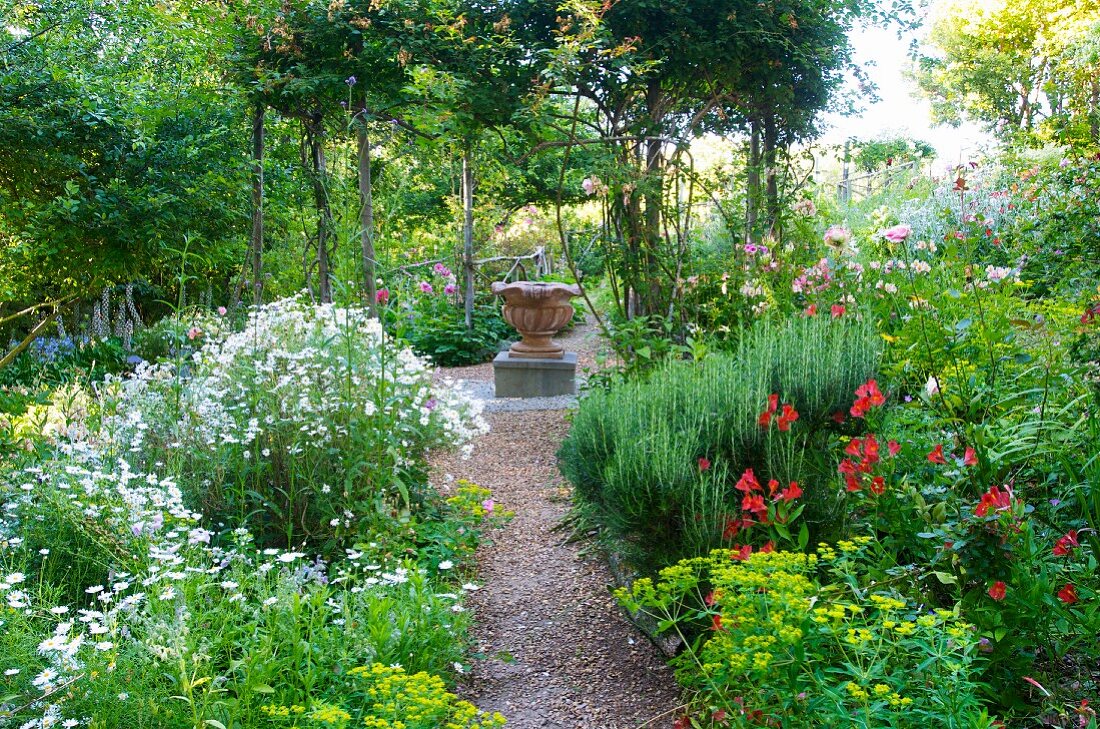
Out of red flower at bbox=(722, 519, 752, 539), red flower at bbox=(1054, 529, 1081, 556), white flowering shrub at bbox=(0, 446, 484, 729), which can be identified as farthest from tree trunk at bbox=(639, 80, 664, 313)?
red flower at bbox=(1054, 529, 1081, 556)

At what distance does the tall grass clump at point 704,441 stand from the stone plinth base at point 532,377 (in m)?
3.37

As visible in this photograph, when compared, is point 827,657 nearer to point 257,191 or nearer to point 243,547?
point 243,547

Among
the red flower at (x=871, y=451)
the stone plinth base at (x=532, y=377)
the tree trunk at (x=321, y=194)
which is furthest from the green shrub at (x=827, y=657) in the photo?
the stone plinth base at (x=532, y=377)

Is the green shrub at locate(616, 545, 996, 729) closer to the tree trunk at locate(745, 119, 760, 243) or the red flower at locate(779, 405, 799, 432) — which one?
the red flower at locate(779, 405, 799, 432)

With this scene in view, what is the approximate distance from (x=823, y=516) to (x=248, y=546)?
1.88 metres

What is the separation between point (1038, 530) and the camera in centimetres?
223

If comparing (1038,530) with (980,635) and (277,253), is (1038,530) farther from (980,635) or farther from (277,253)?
(277,253)

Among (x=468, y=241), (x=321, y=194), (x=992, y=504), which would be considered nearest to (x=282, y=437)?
(x=992, y=504)

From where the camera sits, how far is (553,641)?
9.16 feet

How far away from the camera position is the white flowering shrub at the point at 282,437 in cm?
307

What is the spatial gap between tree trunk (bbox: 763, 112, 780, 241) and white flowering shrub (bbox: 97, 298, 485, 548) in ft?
11.5

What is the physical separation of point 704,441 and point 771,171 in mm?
3843

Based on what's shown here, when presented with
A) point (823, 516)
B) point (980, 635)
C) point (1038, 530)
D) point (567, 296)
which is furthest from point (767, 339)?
point (567, 296)

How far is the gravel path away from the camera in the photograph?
240 centimetres
